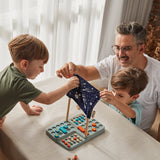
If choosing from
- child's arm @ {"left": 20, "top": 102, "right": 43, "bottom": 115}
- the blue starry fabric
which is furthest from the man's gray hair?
child's arm @ {"left": 20, "top": 102, "right": 43, "bottom": 115}

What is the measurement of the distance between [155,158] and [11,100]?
799mm

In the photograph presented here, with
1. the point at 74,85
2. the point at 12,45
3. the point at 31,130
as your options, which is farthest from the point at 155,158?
the point at 12,45

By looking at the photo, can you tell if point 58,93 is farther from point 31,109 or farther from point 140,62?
point 140,62

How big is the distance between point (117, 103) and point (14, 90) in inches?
22.5

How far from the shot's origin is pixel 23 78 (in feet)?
4.18

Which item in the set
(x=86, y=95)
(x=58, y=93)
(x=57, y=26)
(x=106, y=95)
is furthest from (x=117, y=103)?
(x=57, y=26)

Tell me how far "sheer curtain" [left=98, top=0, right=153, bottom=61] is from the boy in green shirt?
1696mm

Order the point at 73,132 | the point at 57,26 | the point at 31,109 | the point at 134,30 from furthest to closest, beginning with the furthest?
the point at 57,26, the point at 134,30, the point at 31,109, the point at 73,132

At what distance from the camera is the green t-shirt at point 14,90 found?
124 centimetres

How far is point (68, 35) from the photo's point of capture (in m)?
2.54

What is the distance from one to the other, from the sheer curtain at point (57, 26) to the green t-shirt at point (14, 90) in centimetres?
82

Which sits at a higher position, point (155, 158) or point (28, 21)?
point (28, 21)

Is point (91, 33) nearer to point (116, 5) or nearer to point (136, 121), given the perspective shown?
point (116, 5)

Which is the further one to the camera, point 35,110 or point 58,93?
point 35,110
